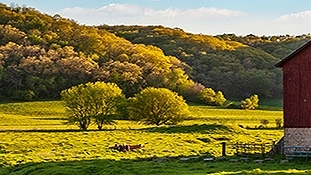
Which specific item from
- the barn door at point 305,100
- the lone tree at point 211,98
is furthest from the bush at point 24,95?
the barn door at point 305,100

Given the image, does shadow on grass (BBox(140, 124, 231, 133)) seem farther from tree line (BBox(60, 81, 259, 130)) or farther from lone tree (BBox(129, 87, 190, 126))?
lone tree (BBox(129, 87, 190, 126))

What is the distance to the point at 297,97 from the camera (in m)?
41.5

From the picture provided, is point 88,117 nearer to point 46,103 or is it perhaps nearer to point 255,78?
point 46,103

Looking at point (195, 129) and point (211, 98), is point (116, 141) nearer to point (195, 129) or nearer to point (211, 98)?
point (195, 129)

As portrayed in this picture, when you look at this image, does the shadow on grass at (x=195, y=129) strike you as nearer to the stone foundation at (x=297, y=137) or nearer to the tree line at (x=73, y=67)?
the stone foundation at (x=297, y=137)

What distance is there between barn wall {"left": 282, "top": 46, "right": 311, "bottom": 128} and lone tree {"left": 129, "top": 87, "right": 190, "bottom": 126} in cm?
4170

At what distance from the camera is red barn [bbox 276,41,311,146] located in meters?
41.0

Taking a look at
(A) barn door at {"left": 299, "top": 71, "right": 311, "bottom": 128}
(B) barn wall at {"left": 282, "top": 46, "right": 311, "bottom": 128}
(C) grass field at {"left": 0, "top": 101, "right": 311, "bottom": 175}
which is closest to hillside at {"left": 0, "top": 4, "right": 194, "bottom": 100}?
(C) grass field at {"left": 0, "top": 101, "right": 311, "bottom": 175}

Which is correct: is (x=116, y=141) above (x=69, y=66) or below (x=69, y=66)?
below

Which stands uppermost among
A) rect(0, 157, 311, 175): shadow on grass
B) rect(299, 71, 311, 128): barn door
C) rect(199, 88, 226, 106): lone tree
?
rect(299, 71, 311, 128): barn door

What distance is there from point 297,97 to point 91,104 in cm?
4243

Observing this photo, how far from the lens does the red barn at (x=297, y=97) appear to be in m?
41.0

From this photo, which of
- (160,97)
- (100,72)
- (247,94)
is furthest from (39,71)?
(160,97)

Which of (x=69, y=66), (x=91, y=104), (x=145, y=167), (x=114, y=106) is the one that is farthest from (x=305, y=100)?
(x=69, y=66)
